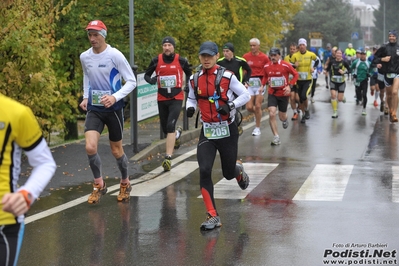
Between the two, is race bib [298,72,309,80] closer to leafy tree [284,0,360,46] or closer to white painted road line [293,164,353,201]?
white painted road line [293,164,353,201]

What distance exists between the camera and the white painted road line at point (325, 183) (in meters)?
10.2

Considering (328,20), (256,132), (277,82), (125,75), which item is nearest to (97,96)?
(125,75)

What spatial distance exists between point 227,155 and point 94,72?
1853mm

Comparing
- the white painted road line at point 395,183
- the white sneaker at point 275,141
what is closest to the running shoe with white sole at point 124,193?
the white painted road line at point 395,183

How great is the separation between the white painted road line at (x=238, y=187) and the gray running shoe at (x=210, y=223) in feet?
5.91

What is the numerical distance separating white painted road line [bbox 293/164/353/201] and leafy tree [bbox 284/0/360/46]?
72.3 metres

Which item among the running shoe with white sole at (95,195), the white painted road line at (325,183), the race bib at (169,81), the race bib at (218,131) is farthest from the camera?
the race bib at (169,81)

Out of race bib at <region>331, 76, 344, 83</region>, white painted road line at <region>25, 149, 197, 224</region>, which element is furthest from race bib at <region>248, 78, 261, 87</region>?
race bib at <region>331, 76, 344, 83</region>

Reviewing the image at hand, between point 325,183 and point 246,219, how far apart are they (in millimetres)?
2661

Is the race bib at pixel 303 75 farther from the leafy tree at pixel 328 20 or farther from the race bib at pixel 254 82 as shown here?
the leafy tree at pixel 328 20

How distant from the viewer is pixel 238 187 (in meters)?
11.0

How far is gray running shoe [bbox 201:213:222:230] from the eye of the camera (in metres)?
8.32

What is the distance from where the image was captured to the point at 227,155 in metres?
8.86

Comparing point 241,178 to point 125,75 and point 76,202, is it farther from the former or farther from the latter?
point 76,202
